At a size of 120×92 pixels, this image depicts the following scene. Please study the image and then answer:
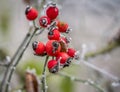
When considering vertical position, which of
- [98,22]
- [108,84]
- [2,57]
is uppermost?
[98,22]

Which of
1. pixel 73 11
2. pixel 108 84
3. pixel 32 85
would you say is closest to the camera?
pixel 32 85

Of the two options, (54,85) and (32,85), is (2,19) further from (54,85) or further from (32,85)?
(32,85)

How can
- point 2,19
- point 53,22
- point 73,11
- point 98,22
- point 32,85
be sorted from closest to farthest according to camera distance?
point 53,22 → point 32,85 → point 2,19 → point 73,11 → point 98,22

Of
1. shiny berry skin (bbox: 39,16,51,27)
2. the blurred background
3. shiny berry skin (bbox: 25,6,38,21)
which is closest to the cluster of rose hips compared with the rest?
shiny berry skin (bbox: 39,16,51,27)

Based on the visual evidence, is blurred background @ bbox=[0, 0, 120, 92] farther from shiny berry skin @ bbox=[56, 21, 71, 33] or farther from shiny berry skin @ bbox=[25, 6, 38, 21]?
shiny berry skin @ bbox=[56, 21, 71, 33]

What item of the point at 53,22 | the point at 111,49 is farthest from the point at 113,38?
the point at 53,22

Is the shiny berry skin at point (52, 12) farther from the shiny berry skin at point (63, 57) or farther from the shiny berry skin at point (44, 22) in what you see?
the shiny berry skin at point (63, 57)
